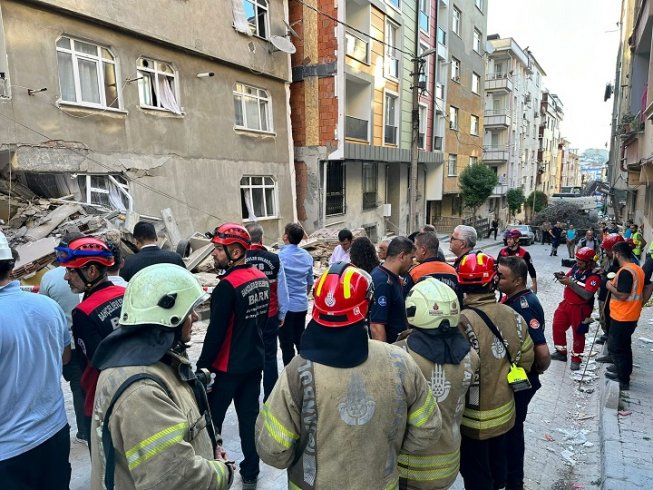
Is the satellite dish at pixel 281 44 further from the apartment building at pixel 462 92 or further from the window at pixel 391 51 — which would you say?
the apartment building at pixel 462 92

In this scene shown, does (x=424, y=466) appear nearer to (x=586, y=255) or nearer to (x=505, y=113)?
(x=586, y=255)

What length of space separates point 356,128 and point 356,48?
2811mm

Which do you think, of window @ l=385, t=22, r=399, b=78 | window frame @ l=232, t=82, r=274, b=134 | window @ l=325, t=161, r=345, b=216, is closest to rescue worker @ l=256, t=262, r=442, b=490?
window frame @ l=232, t=82, r=274, b=134

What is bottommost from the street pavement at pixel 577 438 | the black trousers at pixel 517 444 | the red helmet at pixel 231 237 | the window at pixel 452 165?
the street pavement at pixel 577 438

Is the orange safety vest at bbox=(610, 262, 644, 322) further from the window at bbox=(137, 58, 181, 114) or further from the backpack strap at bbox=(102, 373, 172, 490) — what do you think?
the window at bbox=(137, 58, 181, 114)

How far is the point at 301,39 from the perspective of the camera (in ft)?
48.0

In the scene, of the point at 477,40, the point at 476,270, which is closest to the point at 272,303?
the point at 476,270

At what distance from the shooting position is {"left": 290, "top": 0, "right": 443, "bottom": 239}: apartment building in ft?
47.3

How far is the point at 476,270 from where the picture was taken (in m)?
2.69

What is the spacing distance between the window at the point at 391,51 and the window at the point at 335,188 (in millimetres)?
4767

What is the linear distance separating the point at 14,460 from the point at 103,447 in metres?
1.06

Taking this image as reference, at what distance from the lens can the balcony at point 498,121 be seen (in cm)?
3542

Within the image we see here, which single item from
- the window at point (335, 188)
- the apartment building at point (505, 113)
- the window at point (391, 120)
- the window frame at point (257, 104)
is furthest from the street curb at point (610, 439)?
the apartment building at point (505, 113)

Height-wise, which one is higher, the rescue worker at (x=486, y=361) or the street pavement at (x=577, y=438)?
the rescue worker at (x=486, y=361)
